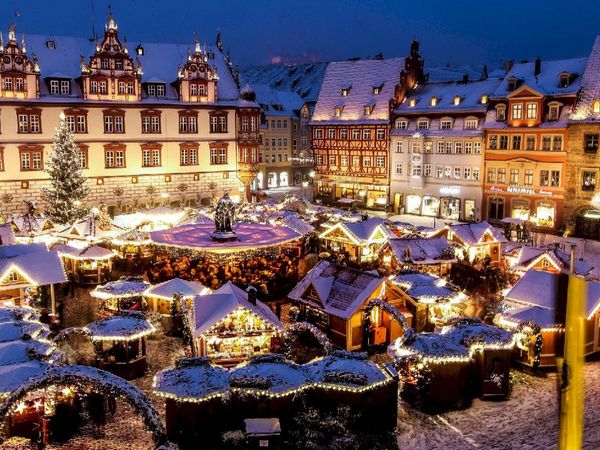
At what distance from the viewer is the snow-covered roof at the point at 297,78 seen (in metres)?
100.0

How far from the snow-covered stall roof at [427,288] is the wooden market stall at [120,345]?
30.2 ft

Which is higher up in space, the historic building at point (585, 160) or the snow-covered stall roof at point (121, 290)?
the historic building at point (585, 160)

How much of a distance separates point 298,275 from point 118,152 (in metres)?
21.7

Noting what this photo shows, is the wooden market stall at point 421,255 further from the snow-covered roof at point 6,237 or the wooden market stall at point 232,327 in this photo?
the snow-covered roof at point 6,237

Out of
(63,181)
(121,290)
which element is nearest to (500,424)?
(121,290)

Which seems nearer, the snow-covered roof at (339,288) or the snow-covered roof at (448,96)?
the snow-covered roof at (339,288)

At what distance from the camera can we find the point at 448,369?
54.2ft

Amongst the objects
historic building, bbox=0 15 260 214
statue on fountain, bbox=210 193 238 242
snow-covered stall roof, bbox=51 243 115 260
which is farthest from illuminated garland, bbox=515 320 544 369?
historic building, bbox=0 15 260 214

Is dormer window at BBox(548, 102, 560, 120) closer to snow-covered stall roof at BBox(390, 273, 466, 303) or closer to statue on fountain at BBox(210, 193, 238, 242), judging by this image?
snow-covered stall roof at BBox(390, 273, 466, 303)

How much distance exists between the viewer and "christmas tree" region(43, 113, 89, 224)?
3703 centimetres

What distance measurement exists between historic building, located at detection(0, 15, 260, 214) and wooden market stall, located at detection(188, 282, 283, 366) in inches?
1075

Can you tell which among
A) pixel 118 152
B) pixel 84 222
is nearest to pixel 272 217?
pixel 84 222

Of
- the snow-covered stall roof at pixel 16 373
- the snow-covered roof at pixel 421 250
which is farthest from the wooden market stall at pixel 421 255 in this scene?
the snow-covered stall roof at pixel 16 373

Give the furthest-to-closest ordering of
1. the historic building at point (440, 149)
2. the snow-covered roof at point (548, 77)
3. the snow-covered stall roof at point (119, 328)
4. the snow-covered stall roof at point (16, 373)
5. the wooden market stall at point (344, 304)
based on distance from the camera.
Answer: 1. the historic building at point (440, 149)
2. the snow-covered roof at point (548, 77)
3. the wooden market stall at point (344, 304)
4. the snow-covered stall roof at point (119, 328)
5. the snow-covered stall roof at point (16, 373)
